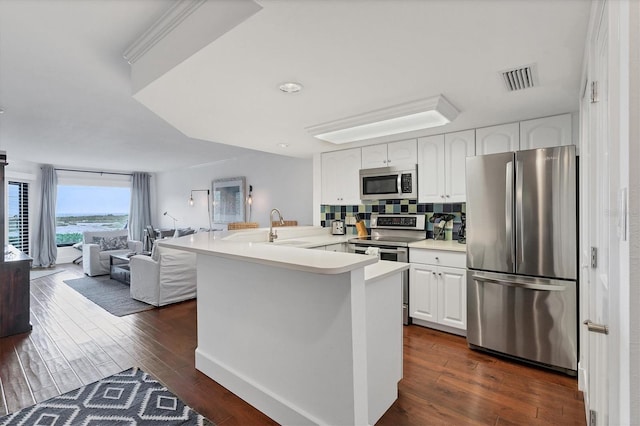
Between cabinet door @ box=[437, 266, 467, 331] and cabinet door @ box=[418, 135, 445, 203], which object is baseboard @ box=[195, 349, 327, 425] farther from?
cabinet door @ box=[418, 135, 445, 203]

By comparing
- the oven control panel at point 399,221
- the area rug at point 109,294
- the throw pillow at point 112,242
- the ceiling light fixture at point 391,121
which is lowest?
the area rug at point 109,294

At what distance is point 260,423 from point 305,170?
162 inches

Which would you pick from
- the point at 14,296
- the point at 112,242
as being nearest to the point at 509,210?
the point at 14,296

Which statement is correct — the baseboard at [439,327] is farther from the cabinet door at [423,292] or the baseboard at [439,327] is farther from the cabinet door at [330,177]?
the cabinet door at [330,177]

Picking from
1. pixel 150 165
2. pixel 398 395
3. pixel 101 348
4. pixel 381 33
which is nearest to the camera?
pixel 381 33

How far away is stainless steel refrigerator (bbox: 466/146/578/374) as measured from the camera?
7.80ft

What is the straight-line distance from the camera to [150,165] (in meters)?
7.74

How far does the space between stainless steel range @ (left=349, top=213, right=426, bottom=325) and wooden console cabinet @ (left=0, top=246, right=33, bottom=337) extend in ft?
12.0

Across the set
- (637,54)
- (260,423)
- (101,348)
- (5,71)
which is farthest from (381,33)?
(101,348)

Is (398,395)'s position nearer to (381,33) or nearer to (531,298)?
(531,298)

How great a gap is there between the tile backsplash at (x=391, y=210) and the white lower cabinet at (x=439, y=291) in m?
0.68

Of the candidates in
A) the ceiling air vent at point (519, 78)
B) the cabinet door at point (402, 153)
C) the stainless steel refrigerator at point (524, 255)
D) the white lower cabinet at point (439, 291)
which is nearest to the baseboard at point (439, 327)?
the white lower cabinet at point (439, 291)

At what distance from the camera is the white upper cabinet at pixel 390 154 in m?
3.74

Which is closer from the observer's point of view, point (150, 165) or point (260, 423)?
point (260, 423)
